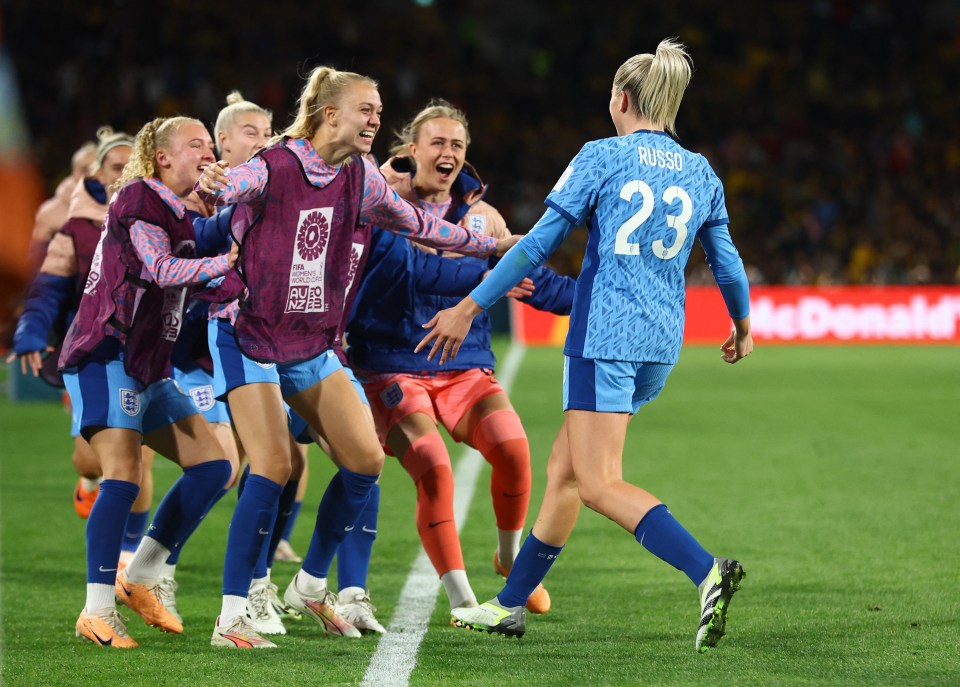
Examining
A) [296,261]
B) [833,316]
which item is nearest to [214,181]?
[296,261]

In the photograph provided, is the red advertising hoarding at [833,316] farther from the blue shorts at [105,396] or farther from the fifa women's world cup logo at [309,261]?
the fifa women's world cup logo at [309,261]

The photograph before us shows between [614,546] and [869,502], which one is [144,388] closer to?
[614,546]

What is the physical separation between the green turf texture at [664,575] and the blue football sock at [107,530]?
0.93ft

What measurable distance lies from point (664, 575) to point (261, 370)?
2.30 metres

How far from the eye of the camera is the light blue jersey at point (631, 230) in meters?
4.40

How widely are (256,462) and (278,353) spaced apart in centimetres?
38

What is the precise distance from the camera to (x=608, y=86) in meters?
28.0

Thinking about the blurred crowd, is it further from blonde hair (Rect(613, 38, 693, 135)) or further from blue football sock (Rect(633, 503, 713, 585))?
blue football sock (Rect(633, 503, 713, 585))

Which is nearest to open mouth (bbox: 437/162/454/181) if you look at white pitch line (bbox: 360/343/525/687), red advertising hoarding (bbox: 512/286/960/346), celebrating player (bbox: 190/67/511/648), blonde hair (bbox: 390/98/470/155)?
blonde hair (bbox: 390/98/470/155)

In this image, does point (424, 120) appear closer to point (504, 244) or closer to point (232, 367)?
point (504, 244)

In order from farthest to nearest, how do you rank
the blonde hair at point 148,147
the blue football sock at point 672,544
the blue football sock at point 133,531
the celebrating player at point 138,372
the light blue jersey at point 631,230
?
the blue football sock at point 133,531 → the blonde hair at point 148,147 → the celebrating player at point 138,372 → the light blue jersey at point 631,230 → the blue football sock at point 672,544

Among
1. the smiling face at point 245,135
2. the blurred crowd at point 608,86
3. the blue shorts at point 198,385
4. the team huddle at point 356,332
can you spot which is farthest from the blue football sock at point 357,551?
the blurred crowd at point 608,86

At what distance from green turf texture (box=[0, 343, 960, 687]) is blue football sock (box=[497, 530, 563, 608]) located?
0.56ft

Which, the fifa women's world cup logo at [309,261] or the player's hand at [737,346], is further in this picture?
the player's hand at [737,346]
